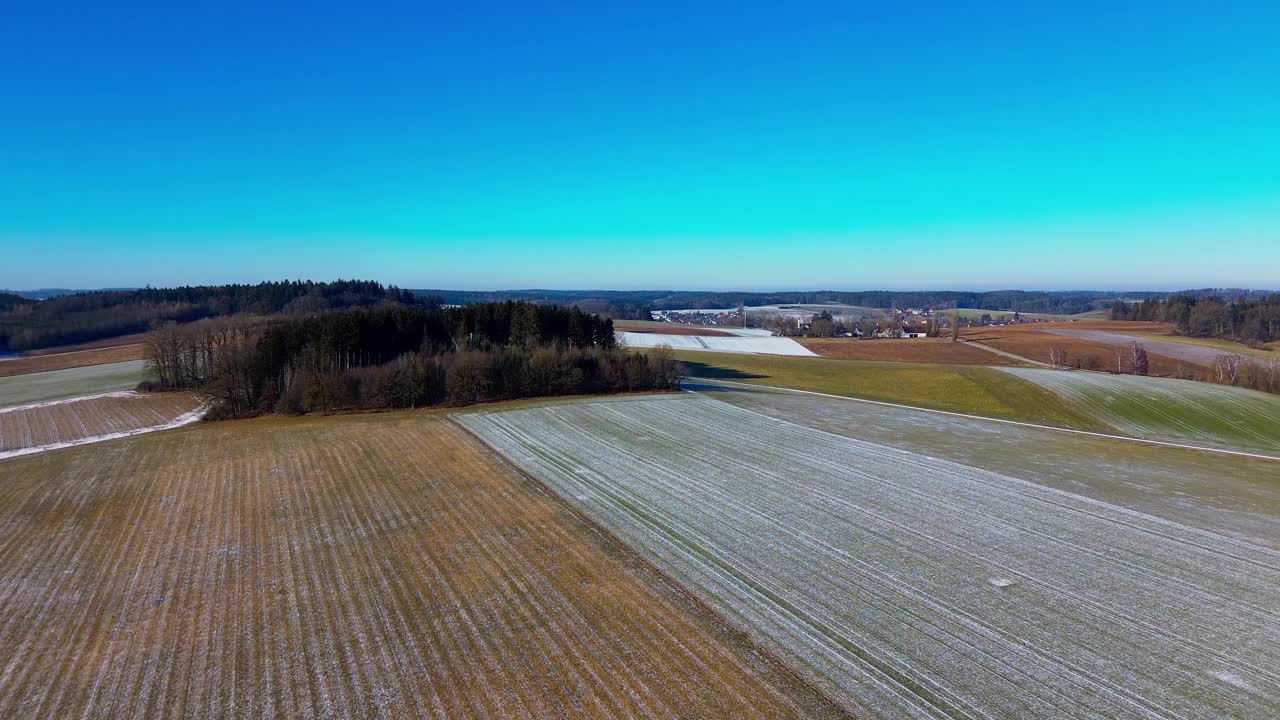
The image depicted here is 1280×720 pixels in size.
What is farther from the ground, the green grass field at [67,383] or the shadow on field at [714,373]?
the green grass field at [67,383]

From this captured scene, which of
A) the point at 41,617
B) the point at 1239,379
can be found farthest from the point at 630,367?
the point at 1239,379

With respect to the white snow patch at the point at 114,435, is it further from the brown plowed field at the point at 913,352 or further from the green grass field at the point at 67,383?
the brown plowed field at the point at 913,352

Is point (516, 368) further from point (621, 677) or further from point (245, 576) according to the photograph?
point (621, 677)

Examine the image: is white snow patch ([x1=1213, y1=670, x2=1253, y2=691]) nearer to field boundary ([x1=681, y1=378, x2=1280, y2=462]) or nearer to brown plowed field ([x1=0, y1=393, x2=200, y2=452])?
field boundary ([x1=681, y1=378, x2=1280, y2=462])

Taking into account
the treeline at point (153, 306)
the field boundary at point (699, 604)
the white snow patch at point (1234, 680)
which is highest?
the treeline at point (153, 306)

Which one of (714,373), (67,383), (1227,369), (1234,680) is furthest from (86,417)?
(1227,369)

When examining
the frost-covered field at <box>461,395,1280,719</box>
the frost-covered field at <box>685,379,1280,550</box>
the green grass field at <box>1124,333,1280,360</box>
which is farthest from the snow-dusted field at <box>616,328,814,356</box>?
the frost-covered field at <box>461,395,1280,719</box>

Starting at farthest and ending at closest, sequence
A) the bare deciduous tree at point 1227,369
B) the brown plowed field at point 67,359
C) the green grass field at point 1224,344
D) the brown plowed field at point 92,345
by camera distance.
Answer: the brown plowed field at point 92,345, the green grass field at point 1224,344, the brown plowed field at point 67,359, the bare deciduous tree at point 1227,369

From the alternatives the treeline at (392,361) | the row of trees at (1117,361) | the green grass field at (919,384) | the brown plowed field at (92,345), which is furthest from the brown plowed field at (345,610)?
the brown plowed field at (92,345)
